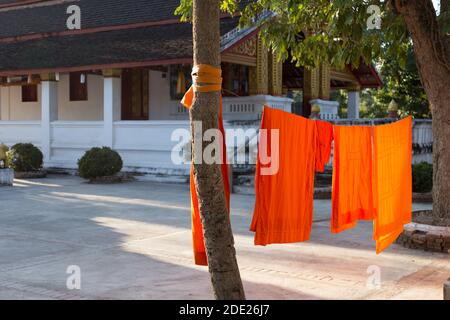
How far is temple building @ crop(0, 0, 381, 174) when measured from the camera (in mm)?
18375

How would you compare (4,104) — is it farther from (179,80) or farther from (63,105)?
(179,80)

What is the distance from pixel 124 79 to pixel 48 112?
3099 millimetres

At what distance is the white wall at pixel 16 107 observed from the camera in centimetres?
2506

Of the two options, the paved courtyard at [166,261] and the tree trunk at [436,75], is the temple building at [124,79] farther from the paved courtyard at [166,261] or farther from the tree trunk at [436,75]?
the tree trunk at [436,75]

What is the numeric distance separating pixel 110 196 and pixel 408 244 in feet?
25.4

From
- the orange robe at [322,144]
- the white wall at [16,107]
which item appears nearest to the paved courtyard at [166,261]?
the orange robe at [322,144]

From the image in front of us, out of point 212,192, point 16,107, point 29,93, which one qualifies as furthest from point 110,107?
point 212,192

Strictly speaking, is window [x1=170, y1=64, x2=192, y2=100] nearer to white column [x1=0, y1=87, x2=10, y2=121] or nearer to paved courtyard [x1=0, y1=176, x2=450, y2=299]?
paved courtyard [x1=0, y1=176, x2=450, y2=299]

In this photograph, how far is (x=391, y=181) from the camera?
8375 mm

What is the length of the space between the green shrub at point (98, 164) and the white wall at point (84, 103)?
19.5ft

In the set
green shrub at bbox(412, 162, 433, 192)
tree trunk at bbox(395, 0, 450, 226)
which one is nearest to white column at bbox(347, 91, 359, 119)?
green shrub at bbox(412, 162, 433, 192)

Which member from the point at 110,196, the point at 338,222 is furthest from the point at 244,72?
the point at 338,222

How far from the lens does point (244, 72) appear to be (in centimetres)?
2016

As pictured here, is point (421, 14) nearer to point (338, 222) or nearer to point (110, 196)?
point (338, 222)
